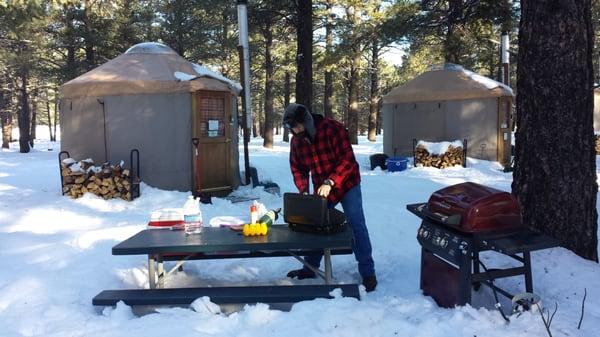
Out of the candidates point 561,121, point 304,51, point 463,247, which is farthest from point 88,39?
point 463,247

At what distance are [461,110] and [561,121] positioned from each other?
9.83 m

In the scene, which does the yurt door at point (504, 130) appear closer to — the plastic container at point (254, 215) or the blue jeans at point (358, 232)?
the blue jeans at point (358, 232)

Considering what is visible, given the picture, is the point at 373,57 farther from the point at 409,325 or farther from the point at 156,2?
the point at 409,325

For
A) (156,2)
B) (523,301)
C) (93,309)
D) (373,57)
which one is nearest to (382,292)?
(523,301)

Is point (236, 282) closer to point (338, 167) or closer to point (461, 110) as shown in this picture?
point (338, 167)

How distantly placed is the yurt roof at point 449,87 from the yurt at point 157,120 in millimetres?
6743

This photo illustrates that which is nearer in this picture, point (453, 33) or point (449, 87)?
point (453, 33)

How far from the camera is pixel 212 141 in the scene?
870 centimetres

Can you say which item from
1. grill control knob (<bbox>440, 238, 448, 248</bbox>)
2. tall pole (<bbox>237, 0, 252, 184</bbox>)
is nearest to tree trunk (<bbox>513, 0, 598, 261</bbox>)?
grill control knob (<bbox>440, 238, 448, 248</bbox>)

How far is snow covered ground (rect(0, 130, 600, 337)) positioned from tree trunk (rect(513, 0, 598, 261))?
31 centimetres

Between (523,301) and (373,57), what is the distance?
23.4 metres

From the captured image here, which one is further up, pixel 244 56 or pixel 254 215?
pixel 244 56

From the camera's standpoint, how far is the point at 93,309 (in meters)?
3.27

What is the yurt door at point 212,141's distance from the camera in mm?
8461
